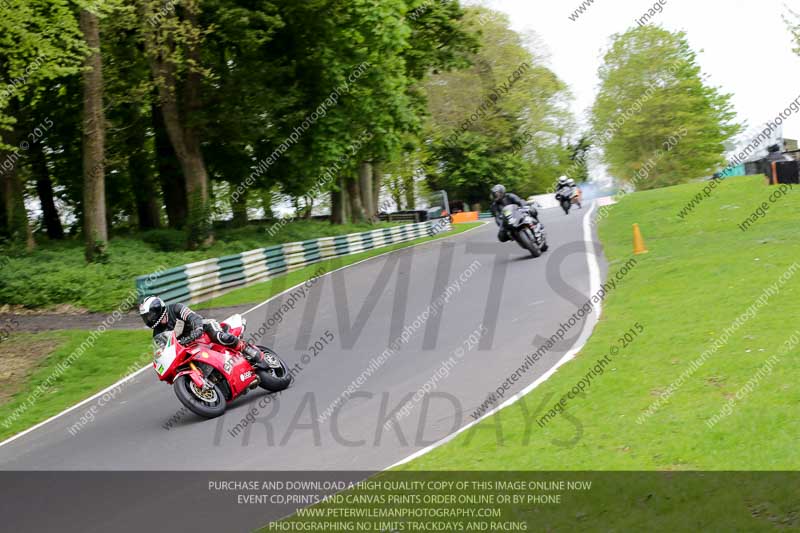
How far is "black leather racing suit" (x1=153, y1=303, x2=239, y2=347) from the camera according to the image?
1023 cm

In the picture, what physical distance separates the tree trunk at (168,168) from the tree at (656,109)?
174 feet

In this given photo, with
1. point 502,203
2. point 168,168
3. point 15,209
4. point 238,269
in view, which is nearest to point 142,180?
point 168,168

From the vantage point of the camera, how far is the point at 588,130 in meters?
80.3

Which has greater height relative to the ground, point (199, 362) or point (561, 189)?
point (561, 189)

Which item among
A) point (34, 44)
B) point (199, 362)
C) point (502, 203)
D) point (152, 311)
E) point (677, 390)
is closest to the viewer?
point (677, 390)

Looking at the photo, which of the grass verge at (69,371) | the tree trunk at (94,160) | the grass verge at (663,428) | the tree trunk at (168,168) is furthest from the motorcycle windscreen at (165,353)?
the tree trunk at (168,168)

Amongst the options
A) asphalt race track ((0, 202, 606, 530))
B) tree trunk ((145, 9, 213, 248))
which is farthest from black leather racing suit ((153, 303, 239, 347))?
tree trunk ((145, 9, 213, 248))

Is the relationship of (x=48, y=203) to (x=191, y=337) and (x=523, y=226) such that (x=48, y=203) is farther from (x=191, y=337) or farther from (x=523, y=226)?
(x=191, y=337)

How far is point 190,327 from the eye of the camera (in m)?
10.3

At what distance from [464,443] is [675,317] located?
464 centimetres

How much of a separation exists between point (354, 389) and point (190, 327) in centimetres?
213

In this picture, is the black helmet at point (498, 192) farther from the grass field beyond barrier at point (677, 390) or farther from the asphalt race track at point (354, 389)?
the grass field beyond barrier at point (677, 390)

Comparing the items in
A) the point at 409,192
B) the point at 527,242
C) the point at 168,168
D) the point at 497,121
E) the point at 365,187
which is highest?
the point at 497,121
